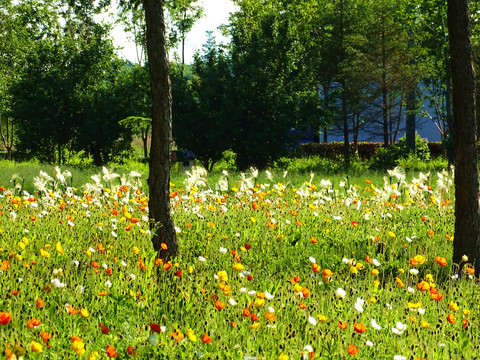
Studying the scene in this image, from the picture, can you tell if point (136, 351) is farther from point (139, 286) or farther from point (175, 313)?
point (139, 286)

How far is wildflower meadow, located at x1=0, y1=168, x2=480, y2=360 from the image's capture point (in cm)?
297

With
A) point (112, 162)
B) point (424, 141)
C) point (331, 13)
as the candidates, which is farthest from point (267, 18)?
point (424, 141)

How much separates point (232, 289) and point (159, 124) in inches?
65.2

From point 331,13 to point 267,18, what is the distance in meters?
6.76

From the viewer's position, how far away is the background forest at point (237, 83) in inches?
751

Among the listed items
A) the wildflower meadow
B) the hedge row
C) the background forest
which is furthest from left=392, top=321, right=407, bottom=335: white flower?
the hedge row

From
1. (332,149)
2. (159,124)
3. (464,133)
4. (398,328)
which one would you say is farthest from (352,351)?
(332,149)

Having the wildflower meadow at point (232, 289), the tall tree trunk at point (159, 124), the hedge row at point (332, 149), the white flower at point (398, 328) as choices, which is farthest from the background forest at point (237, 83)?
the white flower at point (398, 328)

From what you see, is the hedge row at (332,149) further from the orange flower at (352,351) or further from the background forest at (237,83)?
the orange flower at (352,351)

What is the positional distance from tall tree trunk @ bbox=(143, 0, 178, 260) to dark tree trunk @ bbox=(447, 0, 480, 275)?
111 inches

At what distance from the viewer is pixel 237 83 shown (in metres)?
19.1

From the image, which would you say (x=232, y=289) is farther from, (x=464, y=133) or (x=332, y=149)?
(x=332, y=149)

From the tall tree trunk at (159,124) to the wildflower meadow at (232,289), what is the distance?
9.6 inches

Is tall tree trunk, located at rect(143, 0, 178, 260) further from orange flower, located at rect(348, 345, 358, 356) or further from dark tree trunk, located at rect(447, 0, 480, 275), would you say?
dark tree trunk, located at rect(447, 0, 480, 275)
